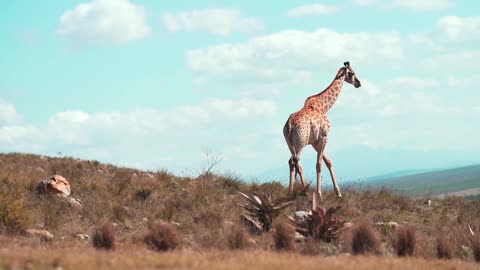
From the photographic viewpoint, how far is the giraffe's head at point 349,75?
20047 millimetres

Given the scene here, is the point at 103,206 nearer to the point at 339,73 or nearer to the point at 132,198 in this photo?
the point at 132,198

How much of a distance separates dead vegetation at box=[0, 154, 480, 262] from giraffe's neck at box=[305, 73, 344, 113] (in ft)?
7.86

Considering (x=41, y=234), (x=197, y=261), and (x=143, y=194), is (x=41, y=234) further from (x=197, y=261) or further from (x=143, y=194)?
(x=143, y=194)

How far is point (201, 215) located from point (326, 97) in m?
6.52

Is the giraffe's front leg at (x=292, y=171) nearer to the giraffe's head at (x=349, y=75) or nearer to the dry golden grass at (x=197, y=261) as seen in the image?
the giraffe's head at (x=349, y=75)

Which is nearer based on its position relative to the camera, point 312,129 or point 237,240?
point 237,240

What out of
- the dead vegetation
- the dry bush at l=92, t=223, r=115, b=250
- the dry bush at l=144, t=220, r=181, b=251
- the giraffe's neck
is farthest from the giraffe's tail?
the dry bush at l=92, t=223, r=115, b=250

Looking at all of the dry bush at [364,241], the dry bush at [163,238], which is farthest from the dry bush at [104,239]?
the dry bush at [364,241]

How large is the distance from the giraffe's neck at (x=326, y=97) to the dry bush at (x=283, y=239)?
7841 millimetres

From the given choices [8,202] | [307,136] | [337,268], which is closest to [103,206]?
[8,202]

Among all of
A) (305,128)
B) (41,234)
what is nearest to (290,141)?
(305,128)

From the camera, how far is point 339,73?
65.6 feet

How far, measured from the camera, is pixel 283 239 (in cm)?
1100

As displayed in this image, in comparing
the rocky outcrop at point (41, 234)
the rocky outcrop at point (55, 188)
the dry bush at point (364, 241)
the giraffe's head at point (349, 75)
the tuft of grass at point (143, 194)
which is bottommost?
the dry bush at point (364, 241)
